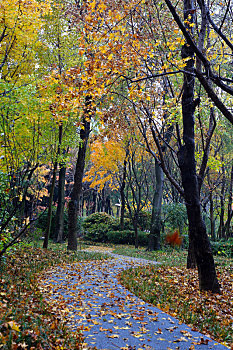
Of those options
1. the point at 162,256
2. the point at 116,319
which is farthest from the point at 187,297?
the point at 162,256

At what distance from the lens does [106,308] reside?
4.81 metres

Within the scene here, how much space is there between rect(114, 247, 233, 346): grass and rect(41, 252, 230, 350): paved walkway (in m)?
0.27

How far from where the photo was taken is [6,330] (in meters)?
2.88

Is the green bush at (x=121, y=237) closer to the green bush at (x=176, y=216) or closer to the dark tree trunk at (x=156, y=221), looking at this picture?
the green bush at (x=176, y=216)

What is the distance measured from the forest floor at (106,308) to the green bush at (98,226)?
43.2 ft

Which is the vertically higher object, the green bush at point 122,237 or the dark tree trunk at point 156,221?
the dark tree trunk at point 156,221

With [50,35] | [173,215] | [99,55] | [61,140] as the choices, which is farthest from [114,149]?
[99,55]

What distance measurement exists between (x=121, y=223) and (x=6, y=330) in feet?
59.7

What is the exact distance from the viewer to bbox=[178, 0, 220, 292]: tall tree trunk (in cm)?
622

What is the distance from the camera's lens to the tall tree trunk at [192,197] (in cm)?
622

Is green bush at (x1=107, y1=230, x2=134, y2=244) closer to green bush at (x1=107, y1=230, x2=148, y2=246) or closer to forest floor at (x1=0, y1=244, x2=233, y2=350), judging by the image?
green bush at (x1=107, y1=230, x2=148, y2=246)

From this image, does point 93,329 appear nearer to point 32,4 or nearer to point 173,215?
point 32,4

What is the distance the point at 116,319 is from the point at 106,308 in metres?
0.54

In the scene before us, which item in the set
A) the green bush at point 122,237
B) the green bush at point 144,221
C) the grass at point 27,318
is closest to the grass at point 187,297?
the grass at point 27,318
